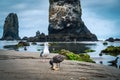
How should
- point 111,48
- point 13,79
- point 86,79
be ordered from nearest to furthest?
point 13,79 < point 86,79 < point 111,48

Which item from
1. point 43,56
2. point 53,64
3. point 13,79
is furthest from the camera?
point 43,56

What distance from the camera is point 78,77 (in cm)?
1734

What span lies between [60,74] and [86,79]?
2168mm

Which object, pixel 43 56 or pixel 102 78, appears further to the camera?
pixel 43 56

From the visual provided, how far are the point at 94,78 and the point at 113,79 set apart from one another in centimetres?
123

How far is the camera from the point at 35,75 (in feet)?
57.0

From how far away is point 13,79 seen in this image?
50.9 ft

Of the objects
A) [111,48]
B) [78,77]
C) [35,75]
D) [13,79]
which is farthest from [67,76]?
[111,48]

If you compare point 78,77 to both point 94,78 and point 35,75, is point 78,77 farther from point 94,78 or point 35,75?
point 35,75

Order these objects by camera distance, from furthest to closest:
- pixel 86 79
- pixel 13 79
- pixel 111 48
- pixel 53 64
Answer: pixel 111 48 → pixel 53 64 → pixel 86 79 → pixel 13 79

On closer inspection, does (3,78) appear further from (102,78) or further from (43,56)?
(43,56)

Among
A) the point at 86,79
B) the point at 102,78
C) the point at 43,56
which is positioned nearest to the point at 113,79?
the point at 102,78

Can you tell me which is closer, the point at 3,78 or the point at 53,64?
the point at 3,78

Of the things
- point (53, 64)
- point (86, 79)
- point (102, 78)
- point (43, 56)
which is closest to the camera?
point (86, 79)
